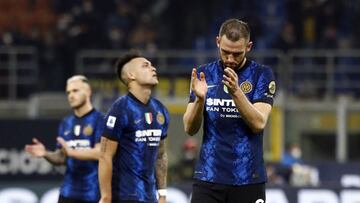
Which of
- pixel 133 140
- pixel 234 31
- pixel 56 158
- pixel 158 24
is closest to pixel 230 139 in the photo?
pixel 234 31

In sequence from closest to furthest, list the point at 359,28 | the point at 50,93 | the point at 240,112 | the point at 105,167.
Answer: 1. the point at 240,112
2. the point at 105,167
3. the point at 50,93
4. the point at 359,28

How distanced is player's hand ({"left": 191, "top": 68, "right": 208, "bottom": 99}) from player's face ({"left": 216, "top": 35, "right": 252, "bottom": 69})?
0.20 m

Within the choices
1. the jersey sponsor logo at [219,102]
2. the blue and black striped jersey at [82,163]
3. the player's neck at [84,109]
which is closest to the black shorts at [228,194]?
the jersey sponsor logo at [219,102]

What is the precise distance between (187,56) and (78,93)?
32.8 ft

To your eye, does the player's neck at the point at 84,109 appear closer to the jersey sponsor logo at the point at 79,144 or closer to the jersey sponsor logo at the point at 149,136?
the jersey sponsor logo at the point at 79,144

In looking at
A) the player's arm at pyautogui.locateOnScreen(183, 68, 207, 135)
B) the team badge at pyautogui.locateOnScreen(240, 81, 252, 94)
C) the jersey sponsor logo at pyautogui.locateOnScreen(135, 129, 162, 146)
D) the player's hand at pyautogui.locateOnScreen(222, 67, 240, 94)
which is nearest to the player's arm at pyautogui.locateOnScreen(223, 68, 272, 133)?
the player's hand at pyautogui.locateOnScreen(222, 67, 240, 94)

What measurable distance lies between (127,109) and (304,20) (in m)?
14.3

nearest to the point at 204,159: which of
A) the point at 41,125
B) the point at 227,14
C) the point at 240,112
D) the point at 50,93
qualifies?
the point at 240,112

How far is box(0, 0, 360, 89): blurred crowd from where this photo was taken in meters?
21.9

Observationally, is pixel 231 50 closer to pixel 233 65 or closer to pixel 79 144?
pixel 233 65

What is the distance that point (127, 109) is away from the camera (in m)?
8.98

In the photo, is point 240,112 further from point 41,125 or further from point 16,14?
point 16,14

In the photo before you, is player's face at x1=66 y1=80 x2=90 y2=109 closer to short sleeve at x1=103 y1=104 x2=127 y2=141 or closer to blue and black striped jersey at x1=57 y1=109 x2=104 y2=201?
blue and black striped jersey at x1=57 y1=109 x2=104 y2=201

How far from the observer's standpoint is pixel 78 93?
11.4 metres
